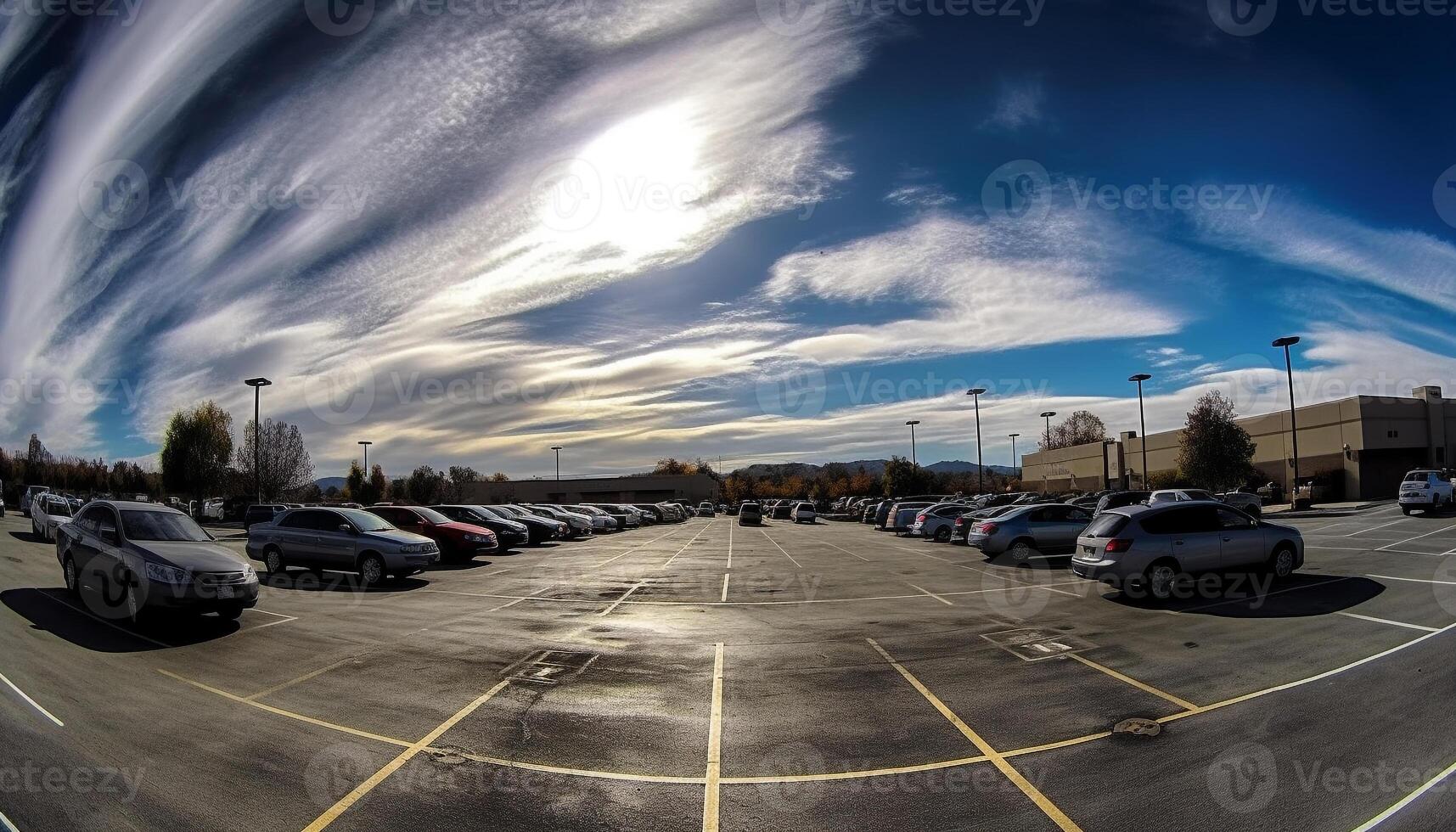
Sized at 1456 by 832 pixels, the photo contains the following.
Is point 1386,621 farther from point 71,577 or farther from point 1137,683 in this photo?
point 71,577

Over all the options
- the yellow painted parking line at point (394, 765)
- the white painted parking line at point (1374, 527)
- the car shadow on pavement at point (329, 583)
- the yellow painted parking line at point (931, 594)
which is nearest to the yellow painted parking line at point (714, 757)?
the yellow painted parking line at point (394, 765)

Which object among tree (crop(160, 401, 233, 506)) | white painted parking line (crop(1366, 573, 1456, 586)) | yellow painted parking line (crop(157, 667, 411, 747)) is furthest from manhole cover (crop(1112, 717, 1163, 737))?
tree (crop(160, 401, 233, 506))

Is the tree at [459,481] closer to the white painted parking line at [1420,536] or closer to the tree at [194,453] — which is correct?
the tree at [194,453]

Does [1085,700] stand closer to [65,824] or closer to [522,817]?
[522,817]

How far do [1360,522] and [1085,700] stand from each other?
27892 mm

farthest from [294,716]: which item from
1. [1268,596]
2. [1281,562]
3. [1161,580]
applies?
[1281,562]

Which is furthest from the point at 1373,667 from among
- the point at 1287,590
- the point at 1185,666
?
the point at 1287,590

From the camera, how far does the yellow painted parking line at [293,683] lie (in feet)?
22.4

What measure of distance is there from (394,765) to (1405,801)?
23.5 ft

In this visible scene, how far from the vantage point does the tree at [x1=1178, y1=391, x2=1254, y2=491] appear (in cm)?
4631

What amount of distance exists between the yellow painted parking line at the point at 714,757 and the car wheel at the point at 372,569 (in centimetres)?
1015

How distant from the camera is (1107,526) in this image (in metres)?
12.5

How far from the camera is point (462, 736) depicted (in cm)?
590

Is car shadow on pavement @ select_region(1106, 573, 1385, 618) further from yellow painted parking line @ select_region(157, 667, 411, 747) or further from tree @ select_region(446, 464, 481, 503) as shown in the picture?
tree @ select_region(446, 464, 481, 503)
